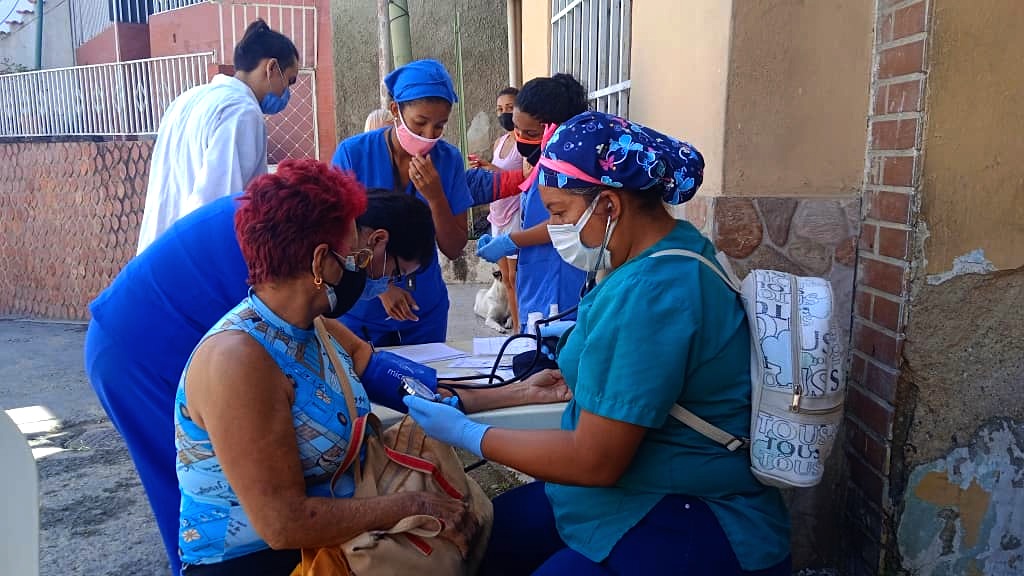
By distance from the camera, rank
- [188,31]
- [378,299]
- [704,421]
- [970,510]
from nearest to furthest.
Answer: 1. [704,421]
2. [970,510]
3. [378,299]
4. [188,31]

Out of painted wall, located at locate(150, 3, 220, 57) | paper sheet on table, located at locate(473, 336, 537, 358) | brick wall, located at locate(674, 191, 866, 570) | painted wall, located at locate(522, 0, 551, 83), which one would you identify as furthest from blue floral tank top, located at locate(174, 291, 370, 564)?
painted wall, located at locate(150, 3, 220, 57)

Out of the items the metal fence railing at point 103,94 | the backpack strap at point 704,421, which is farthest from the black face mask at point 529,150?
the metal fence railing at point 103,94

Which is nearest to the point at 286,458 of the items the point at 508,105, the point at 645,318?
the point at 645,318

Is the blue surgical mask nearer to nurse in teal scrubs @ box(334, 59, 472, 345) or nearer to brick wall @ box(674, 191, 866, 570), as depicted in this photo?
nurse in teal scrubs @ box(334, 59, 472, 345)

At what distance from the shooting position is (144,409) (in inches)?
79.5

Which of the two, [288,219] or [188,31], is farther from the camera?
[188,31]

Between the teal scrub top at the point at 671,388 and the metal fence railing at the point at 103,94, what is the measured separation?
27.5 feet

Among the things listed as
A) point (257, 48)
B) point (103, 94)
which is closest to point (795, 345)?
point (257, 48)

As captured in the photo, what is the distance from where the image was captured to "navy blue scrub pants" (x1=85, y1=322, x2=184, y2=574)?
2000 millimetres

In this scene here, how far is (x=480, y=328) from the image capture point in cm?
582

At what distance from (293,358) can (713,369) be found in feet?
2.76

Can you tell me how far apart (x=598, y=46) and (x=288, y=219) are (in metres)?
2.93

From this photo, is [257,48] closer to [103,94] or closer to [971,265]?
[971,265]

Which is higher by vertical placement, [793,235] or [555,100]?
[555,100]
